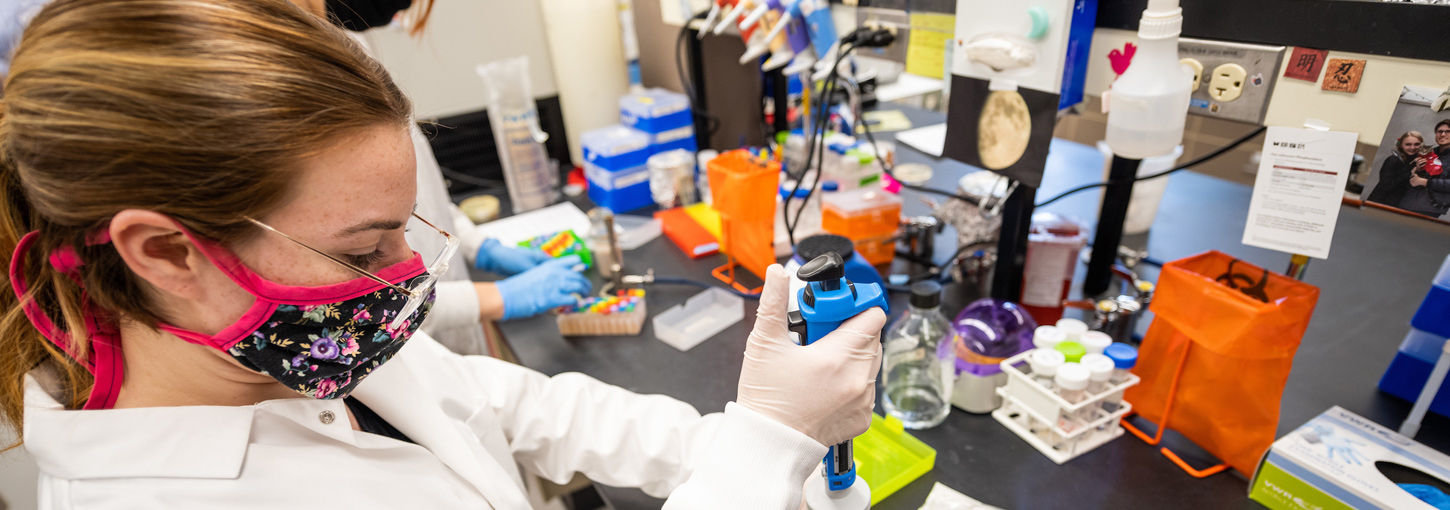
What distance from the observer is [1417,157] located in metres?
0.73

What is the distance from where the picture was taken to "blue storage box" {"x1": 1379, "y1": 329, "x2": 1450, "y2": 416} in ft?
3.14

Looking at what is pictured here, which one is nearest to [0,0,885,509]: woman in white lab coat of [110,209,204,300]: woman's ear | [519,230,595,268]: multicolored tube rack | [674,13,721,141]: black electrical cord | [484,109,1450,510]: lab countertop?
[110,209,204,300]: woman's ear

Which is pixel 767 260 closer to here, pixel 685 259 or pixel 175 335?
pixel 685 259

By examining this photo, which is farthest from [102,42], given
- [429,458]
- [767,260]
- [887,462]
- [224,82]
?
[767,260]

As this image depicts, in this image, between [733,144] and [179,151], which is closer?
[179,151]

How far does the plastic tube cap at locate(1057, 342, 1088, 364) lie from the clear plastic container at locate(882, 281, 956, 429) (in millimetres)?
153

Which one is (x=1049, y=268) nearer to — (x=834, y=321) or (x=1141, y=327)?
(x=1141, y=327)

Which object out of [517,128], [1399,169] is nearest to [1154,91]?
[1399,169]

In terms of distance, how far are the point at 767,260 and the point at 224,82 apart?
1.02 m

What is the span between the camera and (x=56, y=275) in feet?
2.15

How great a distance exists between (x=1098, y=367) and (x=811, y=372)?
1.50 ft

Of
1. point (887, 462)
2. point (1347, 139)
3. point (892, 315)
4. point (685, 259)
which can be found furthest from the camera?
point (685, 259)

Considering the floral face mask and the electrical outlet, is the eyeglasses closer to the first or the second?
the floral face mask

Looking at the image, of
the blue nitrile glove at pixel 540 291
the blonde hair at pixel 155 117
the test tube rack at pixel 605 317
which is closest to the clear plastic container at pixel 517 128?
the blue nitrile glove at pixel 540 291
